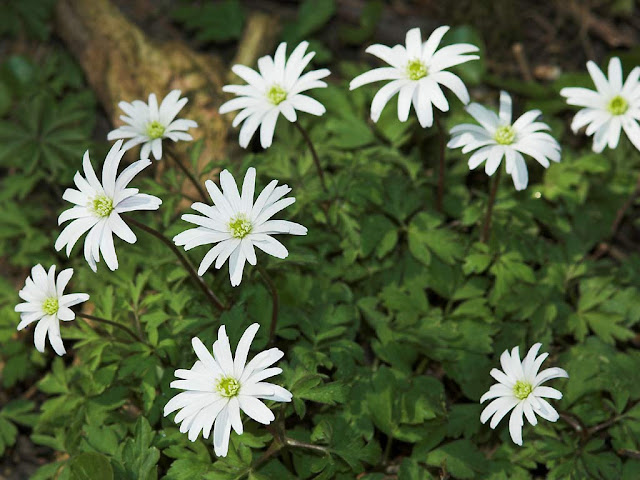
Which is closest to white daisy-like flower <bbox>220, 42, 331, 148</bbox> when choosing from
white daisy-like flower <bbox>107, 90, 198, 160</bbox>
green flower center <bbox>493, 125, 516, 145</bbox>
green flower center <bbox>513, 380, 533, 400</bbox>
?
white daisy-like flower <bbox>107, 90, 198, 160</bbox>

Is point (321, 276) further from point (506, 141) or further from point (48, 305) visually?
point (48, 305)

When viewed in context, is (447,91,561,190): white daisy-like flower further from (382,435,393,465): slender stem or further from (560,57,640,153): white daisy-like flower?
(382,435,393,465): slender stem

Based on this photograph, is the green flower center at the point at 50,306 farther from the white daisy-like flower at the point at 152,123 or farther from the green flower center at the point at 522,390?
the green flower center at the point at 522,390

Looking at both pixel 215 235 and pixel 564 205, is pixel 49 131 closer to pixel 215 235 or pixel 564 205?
pixel 215 235

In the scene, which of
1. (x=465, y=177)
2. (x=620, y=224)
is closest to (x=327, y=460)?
(x=465, y=177)

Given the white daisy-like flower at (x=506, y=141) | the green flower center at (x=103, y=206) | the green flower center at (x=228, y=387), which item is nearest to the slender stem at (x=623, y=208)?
the white daisy-like flower at (x=506, y=141)
